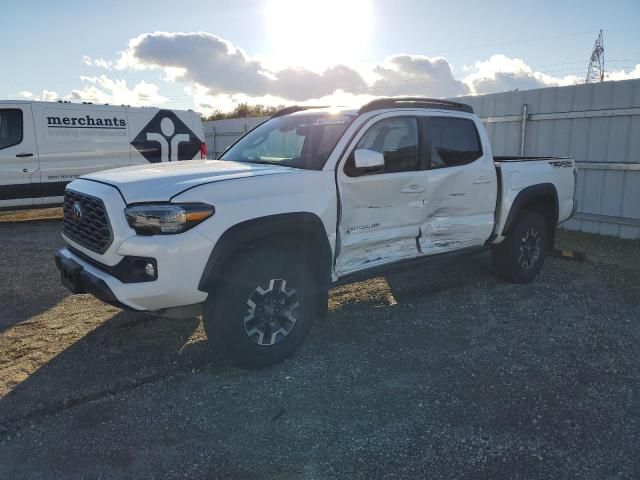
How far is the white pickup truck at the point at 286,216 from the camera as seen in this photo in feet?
10.6

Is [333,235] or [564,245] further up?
[333,235]

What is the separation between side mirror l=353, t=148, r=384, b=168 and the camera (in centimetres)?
392

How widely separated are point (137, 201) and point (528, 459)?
2.78 metres

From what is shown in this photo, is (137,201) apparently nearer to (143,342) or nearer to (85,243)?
(85,243)

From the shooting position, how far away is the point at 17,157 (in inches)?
366

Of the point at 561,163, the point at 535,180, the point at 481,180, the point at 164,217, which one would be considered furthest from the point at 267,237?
the point at 561,163

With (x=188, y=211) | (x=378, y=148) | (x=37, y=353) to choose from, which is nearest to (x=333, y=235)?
(x=378, y=148)

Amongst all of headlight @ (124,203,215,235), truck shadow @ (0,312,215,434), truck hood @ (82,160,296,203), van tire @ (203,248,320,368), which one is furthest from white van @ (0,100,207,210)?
van tire @ (203,248,320,368)

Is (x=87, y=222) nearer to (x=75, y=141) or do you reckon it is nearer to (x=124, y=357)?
(x=124, y=357)

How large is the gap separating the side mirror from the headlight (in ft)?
4.33

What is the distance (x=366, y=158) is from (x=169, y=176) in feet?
4.86

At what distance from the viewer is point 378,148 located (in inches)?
172

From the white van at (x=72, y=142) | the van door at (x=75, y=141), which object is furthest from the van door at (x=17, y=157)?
the van door at (x=75, y=141)

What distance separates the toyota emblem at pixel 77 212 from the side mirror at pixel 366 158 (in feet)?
6.88
